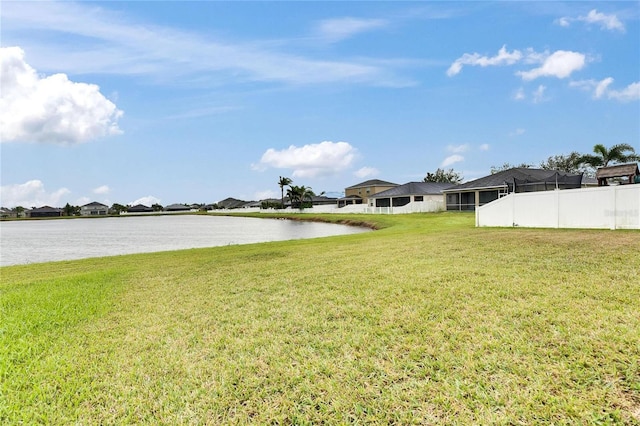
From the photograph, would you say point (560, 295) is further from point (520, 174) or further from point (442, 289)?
point (520, 174)

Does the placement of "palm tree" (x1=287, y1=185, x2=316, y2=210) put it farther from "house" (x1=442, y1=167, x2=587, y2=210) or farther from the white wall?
the white wall

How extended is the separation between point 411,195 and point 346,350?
46747mm

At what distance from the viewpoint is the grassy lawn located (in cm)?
319

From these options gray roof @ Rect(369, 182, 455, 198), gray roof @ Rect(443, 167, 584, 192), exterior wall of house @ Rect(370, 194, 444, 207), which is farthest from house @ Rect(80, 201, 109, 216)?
gray roof @ Rect(443, 167, 584, 192)

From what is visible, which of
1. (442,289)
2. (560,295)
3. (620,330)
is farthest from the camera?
(442,289)

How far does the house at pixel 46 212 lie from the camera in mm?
127375

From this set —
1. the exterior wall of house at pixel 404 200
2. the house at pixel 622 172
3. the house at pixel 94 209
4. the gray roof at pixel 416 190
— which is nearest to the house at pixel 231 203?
the house at pixel 94 209

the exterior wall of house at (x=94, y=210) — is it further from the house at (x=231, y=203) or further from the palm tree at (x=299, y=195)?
the palm tree at (x=299, y=195)

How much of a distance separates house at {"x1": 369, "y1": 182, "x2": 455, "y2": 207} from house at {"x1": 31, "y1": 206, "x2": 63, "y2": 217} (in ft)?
390

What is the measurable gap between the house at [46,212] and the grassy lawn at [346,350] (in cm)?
14562

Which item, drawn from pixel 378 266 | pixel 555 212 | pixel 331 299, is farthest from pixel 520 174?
pixel 331 299

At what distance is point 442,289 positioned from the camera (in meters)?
5.93

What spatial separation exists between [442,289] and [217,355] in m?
3.42

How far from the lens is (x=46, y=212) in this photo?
128 m
